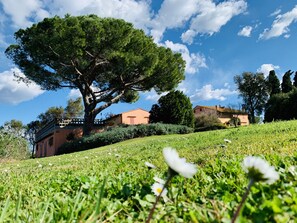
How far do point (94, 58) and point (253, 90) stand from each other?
4071 cm

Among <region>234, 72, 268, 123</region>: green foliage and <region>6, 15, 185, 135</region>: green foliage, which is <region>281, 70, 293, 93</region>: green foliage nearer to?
<region>234, 72, 268, 123</region>: green foliage

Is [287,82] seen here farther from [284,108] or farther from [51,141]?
[51,141]

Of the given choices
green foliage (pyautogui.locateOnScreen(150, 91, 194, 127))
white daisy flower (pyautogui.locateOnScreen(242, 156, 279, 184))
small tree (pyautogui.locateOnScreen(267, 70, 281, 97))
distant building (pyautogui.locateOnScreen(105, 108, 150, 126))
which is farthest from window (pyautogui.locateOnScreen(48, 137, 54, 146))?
white daisy flower (pyautogui.locateOnScreen(242, 156, 279, 184))

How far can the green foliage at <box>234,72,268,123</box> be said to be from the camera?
192 feet

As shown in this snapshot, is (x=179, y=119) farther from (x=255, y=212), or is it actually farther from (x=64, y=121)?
(x=255, y=212)

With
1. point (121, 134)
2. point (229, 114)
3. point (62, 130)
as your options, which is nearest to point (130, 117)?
point (62, 130)

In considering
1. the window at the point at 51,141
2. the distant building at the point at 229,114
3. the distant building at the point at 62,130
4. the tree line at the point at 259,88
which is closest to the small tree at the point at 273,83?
the tree line at the point at 259,88

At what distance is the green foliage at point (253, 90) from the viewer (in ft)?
192

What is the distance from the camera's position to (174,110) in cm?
3116

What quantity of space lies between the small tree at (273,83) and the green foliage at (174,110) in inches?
1023

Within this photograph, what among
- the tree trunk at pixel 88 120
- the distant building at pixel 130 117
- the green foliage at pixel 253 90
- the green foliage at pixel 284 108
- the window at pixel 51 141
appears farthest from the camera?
the green foliage at pixel 253 90

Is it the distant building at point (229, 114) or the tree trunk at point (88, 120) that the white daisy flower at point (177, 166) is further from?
the distant building at point (229, 114)

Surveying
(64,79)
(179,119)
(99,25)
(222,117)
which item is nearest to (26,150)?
(64,79)

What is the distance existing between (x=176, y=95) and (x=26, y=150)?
1573 centimetres
